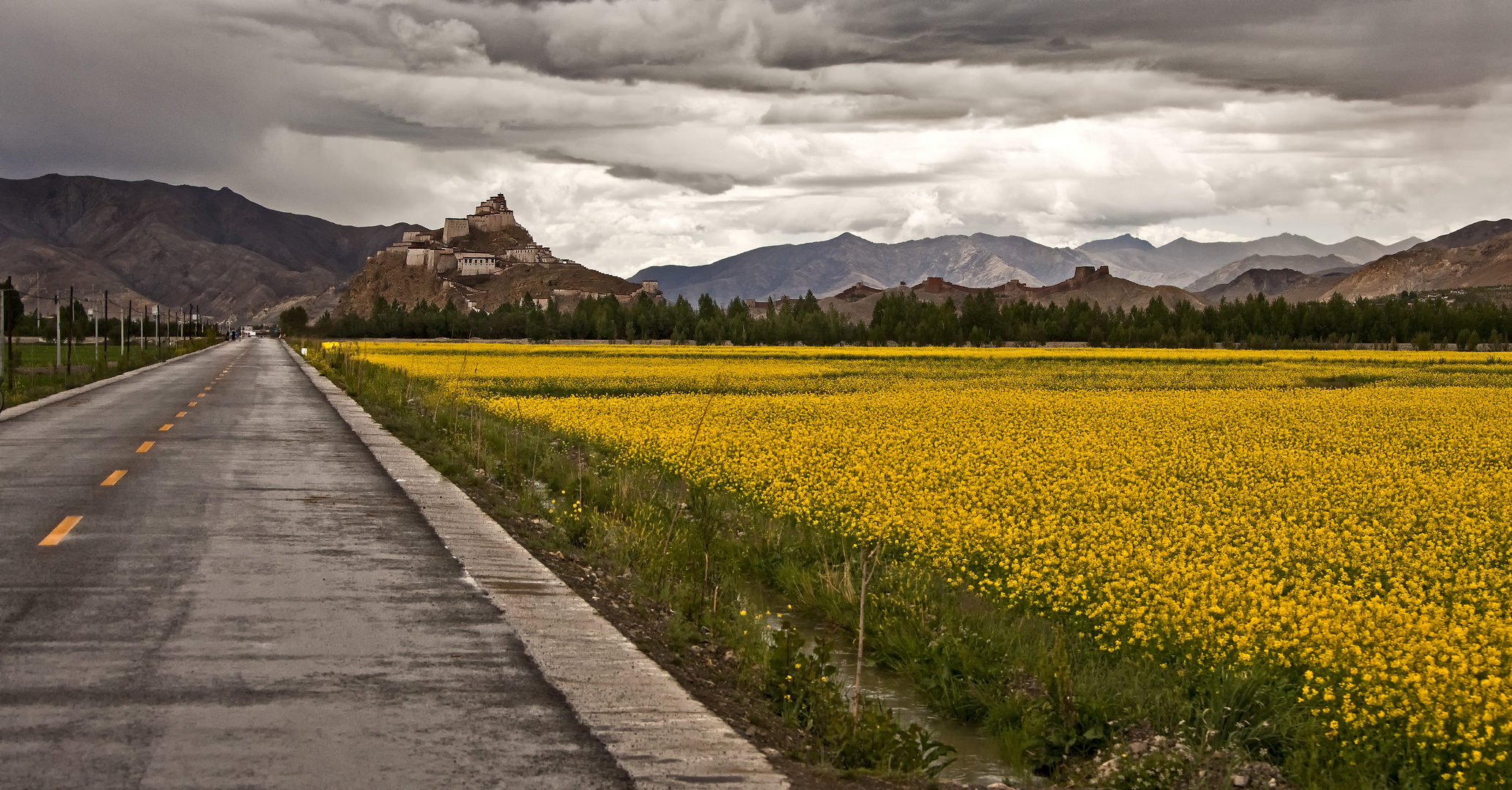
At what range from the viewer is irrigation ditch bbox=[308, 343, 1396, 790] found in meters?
7.29

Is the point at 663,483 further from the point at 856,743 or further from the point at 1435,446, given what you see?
the point at 1435,446

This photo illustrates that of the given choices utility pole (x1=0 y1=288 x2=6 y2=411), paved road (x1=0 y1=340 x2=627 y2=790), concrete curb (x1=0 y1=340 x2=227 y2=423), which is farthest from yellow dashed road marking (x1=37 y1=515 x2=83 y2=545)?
utility pole (x1=0 y1=288 x2=6 y2=411)

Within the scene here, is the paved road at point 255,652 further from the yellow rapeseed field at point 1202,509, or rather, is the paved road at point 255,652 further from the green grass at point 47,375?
the green grass at point 47,375

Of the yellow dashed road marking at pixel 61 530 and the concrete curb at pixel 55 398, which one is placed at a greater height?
the yellow dashed road marking at pixel 61 530

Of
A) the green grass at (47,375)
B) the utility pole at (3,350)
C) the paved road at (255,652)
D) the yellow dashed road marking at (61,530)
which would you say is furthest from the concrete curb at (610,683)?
the green grass at (47,375)

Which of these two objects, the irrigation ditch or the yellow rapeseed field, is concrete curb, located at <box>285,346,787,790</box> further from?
the yellow rapeseed field

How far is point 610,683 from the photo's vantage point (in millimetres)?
7781

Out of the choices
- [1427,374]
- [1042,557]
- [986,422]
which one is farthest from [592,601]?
[1427,374]

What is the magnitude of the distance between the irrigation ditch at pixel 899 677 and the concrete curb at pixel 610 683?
0.27 meters

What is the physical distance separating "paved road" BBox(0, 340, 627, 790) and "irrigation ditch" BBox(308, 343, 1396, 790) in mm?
1276

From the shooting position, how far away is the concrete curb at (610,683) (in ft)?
20.4

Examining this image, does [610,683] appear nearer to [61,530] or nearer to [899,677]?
[899,677]

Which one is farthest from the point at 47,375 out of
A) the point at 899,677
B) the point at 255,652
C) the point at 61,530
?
the point at 899,677

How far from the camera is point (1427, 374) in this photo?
6719 cm
